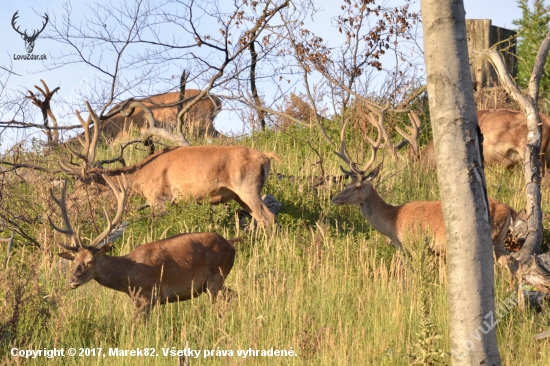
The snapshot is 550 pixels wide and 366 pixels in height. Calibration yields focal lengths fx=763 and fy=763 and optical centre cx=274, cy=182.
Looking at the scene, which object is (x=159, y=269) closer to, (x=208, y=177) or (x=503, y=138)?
(x=208, y=177)

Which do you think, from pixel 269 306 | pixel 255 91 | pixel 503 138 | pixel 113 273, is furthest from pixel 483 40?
pixel 113 273

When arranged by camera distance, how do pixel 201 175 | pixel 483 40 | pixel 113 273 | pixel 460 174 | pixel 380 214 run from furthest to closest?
pixel 483 40 → pixel 201 175 → pixel 380 214 → pixel 113 273 → pixel 460 174

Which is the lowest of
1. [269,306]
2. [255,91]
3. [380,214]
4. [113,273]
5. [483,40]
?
[269,306]

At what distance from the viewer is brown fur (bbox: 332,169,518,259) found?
848 centimetres

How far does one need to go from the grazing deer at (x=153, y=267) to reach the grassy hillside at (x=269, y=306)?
17 cm

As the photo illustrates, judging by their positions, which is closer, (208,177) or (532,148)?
(532,148)

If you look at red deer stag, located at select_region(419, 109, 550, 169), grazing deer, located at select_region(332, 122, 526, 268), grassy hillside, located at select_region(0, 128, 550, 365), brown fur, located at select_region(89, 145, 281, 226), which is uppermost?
red deer stag, located at select_region(419, 109, 550, 169)

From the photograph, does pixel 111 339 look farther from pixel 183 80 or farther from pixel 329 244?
pixel 183 80

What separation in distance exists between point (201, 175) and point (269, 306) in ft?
13.2

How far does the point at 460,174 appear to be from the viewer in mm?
3869

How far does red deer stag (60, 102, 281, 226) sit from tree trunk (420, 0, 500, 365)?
6403mm

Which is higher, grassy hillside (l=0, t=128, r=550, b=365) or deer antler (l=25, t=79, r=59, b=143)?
deer antler (l=25, t=79, r=59, b=143)

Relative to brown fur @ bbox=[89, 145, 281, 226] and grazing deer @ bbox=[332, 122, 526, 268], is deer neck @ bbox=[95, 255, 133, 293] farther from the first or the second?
brown fur @ bbox=[89, 145, 281, 226]

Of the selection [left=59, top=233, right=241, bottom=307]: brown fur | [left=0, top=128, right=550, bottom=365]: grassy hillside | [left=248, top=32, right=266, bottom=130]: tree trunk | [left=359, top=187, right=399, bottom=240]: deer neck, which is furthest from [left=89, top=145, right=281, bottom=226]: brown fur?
[left=248, top=32, right=266, bottom=130]: tree trunk
